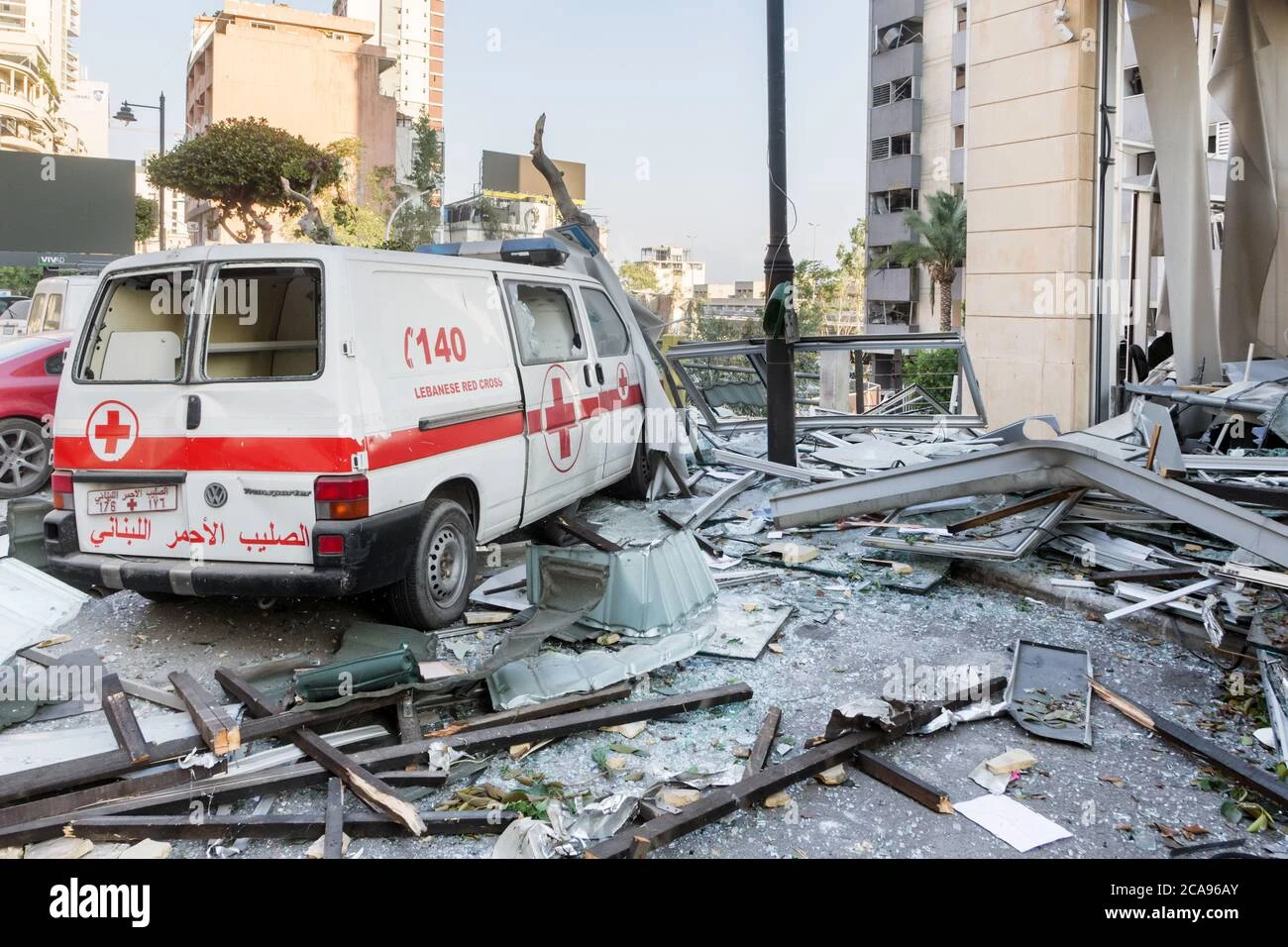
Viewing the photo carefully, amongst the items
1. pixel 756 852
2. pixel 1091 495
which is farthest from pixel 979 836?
pixel 1091 495

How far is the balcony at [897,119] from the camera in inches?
2207

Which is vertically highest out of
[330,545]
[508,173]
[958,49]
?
[958,49]

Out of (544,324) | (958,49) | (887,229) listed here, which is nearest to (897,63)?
(958,49)

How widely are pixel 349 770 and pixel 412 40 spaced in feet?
439

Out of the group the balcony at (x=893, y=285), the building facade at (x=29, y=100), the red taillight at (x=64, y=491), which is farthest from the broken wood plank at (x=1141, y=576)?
the building facade at (x=29, y=100)

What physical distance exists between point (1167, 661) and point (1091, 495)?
1.80 meters

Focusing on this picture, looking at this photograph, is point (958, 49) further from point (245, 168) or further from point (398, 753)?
point (398, 753)

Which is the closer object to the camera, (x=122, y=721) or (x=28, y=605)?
(x=122, y=721)

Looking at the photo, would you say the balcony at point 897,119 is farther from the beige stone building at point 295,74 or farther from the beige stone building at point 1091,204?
the beige stone building at point 1091,204

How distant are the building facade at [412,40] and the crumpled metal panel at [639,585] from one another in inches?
4434

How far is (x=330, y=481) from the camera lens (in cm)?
487

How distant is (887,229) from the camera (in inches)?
2269


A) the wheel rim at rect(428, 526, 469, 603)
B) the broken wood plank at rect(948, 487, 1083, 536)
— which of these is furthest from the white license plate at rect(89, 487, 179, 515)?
the broken wood plank at rect(948, 487, 1083, 536)
